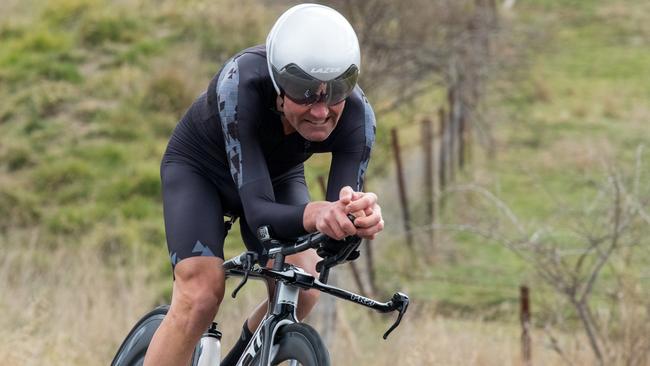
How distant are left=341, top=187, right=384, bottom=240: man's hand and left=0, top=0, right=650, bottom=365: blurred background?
245 cm

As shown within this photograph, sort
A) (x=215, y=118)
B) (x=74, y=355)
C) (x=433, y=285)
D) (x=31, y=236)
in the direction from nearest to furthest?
(x=215, y=118) < (x=74, y=355) < (x=433, y=285) < (x=31, y=236)

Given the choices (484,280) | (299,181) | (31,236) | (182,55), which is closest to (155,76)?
(182,55)

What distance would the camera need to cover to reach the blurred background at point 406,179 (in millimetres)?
8625

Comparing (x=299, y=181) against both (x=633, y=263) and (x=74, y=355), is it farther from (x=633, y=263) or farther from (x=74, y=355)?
(x=633, y=263)

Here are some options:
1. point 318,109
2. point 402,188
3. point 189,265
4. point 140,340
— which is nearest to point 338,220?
point 318,109

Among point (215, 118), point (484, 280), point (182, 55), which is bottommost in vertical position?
point (484, 280)

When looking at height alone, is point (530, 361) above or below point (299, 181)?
below

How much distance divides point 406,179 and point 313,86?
10.5 metres

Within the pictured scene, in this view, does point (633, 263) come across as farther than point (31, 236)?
No

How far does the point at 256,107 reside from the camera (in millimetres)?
5062

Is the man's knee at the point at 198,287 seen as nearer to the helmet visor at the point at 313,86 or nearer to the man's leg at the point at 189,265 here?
the man's leg at the point at 189,265

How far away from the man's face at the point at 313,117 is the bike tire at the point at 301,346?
74cm

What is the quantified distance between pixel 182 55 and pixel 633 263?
1266 cm

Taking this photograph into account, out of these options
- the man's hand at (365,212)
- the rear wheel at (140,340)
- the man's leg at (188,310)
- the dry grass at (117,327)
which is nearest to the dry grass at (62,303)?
the dry grass at (117,327)
